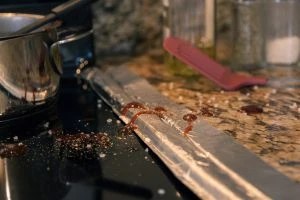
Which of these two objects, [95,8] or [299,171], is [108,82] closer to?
[95,8]

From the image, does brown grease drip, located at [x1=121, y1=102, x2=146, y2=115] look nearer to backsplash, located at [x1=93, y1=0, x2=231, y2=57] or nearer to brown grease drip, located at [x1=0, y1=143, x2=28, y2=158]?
brown grease drip, located at [x1=0, y1=143, x2=28, y2=158]

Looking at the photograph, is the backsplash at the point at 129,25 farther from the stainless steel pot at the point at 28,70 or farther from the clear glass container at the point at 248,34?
the stainless steel pot at the point at 28,70

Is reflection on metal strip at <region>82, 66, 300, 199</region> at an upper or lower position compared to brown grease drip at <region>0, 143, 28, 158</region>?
upper

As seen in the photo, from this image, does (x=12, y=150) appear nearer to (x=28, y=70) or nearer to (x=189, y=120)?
(x=28, y=70)

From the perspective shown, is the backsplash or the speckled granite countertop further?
the backsplash

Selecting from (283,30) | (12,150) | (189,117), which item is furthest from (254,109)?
(12,150)

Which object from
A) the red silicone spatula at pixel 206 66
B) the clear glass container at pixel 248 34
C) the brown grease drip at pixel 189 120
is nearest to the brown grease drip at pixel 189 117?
the brown grease drip at pixel 189 120

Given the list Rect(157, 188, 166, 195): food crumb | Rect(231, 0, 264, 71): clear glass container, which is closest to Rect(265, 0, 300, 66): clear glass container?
Rect(231, 0, 264, 71): clear glass container
